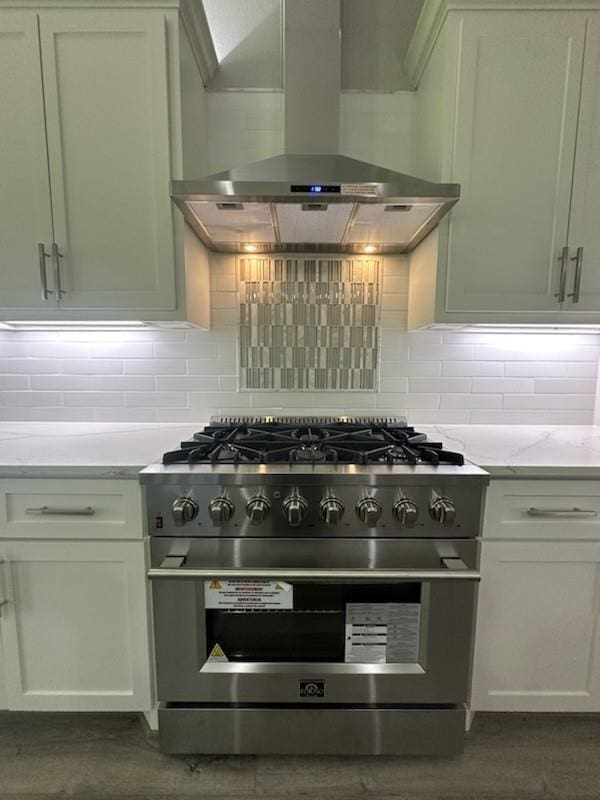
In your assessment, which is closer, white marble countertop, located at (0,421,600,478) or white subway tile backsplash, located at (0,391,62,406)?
white marble countertop, located at (0,421,600,478)

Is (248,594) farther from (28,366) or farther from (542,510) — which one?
(28,366)

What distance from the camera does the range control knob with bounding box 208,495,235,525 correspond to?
115 cm

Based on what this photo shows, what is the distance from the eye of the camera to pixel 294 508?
3.70 ft

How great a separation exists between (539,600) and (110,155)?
213 centimetres

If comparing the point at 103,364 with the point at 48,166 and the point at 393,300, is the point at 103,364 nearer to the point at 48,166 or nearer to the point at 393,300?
the point at 48,166

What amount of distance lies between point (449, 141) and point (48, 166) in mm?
1441

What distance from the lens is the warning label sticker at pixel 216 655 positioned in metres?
1.26

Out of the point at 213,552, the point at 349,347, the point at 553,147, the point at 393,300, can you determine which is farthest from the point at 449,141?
the point at 213,552

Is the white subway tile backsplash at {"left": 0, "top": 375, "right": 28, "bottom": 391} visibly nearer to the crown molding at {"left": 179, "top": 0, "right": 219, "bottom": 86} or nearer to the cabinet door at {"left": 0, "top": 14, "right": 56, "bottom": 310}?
the cabinet door at {"left": 0, "top": 14, "right": 56, "bottom": 310}

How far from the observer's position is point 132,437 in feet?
5.21

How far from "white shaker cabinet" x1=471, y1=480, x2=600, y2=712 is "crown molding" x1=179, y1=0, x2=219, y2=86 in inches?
75.2

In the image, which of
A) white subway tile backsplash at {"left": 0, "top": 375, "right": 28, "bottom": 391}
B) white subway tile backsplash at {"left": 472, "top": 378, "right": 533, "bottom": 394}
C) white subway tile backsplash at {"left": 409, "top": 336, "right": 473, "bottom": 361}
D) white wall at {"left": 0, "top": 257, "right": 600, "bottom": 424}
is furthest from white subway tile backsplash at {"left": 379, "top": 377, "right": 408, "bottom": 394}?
white subway tile backsplash at {"left": 0, "top": 375, "right": 28, "bottom": 391}

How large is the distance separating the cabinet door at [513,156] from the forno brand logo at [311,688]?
4.56 feet

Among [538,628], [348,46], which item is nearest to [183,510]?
[538,628]
